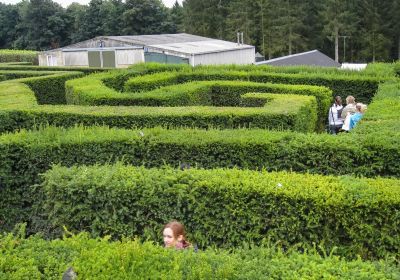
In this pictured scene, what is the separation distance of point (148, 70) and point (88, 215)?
1403 cm

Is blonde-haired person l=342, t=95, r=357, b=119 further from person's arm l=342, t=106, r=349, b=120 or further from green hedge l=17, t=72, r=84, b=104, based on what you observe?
green hedge l=17, t=72, r=84, b=104

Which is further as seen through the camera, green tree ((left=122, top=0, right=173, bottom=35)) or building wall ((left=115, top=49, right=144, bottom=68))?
green tree ((left=122, top=0, right=173, bottom=35))

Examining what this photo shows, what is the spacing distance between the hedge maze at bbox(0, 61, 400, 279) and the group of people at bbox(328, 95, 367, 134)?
583 millimetres

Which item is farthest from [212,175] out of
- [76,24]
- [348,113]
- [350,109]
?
[76,24]

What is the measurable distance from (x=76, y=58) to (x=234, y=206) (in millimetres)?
31609

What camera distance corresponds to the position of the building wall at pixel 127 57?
109ft

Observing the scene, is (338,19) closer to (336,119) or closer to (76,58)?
(76,58)

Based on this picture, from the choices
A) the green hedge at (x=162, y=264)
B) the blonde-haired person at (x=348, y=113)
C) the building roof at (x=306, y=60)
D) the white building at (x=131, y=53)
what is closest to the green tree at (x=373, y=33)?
the building roof at (x=306, y=60)

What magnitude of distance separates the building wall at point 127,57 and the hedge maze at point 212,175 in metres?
20.2

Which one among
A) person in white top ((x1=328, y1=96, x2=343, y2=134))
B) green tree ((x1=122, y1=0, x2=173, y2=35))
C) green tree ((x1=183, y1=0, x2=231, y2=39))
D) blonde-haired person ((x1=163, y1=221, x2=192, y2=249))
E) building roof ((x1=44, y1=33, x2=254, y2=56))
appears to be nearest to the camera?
blonde-haired person ((x1=163, y1=221, x2=192, y2=249))

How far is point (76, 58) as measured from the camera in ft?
116

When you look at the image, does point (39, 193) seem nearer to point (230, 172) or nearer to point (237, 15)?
point (230, 172)

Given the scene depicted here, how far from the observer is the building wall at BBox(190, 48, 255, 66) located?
3155 cm

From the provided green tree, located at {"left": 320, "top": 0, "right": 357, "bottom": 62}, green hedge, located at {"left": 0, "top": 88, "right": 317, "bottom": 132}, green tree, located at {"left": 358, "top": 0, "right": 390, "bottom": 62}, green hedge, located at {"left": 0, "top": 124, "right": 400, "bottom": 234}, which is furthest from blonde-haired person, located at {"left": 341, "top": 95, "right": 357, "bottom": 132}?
green tree, located at {"left": 358, "top": 0, "right": 390, "bottom": 62}
